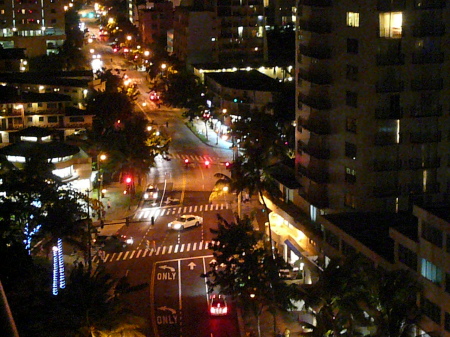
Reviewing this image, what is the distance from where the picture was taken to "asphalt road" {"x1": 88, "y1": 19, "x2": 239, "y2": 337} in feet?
143

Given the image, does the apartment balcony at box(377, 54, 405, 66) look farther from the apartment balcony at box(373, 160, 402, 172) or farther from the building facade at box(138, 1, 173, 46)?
the building facade at box(138, 1, 173, 46)

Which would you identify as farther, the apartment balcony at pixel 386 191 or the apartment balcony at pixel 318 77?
the apartment balcony at pixel 318 77

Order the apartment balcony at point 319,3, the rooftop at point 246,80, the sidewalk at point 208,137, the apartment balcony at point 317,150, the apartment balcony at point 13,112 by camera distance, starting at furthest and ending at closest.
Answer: the rooftop at point 246,80, the sidewalk at point 208,137, the apartment balcony at point 13,112, the apartment balcony at point 317,150, the apartment balcony at point 319,3

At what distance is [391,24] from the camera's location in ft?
148

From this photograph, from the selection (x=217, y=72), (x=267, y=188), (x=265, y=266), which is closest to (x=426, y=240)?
(x=265, y=266)

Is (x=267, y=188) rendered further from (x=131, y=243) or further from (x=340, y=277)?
(x=340, y=277)

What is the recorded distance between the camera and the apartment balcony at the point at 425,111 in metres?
45.8

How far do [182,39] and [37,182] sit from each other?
82238 millimetres

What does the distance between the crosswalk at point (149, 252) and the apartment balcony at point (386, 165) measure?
14.1m

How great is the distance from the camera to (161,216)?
65562mm

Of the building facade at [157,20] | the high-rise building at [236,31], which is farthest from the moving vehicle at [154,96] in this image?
the building facade at [157,20]

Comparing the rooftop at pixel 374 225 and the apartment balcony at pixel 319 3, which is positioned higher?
the apartment balcony at pixel 319 3

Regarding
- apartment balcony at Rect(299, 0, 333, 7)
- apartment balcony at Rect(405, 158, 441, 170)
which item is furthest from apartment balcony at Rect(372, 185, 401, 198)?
apartment balcony at Rect(299, 0, 333, 7)

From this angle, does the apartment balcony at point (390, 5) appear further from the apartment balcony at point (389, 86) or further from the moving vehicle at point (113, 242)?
the moving vehicle at point (113, 242)
